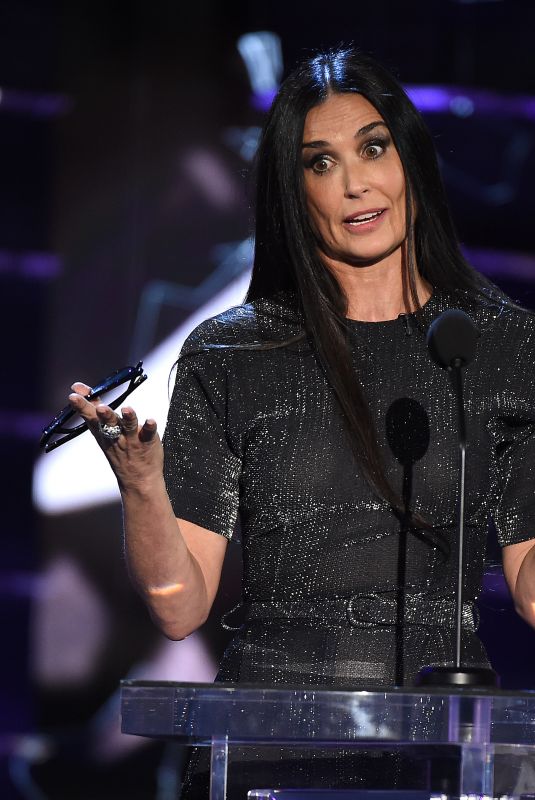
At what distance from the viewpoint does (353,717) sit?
3.65 feet

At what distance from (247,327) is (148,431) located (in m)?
0.50

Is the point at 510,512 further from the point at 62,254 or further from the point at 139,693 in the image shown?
the point at 62,254

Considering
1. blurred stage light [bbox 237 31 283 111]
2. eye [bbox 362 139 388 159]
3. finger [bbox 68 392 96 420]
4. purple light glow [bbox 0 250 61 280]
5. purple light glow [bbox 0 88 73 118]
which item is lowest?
finger [bbox 68 392 96 420]

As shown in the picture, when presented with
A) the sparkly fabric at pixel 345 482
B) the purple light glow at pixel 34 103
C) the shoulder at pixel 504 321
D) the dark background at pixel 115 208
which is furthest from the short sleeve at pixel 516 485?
the purple light glow at pixel 34 103

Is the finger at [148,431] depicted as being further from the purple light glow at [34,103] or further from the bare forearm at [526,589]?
the purple light glow at [34,103]

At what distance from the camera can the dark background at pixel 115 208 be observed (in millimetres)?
3475

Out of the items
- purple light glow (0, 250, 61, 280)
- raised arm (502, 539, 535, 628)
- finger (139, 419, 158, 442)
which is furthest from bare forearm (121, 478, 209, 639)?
purple light glow (0, 250, 61, 280)

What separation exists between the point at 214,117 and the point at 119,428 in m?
2.41

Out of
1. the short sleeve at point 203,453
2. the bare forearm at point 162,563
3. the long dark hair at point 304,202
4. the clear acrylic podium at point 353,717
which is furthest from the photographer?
the long dark hair at point 304,202

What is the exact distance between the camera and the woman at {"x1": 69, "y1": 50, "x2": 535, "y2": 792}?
1586 millimetres

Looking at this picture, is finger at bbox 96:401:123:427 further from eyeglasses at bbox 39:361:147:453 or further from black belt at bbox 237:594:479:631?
black belt at bbox 237:594:479:631

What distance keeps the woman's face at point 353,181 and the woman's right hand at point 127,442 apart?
530 mm

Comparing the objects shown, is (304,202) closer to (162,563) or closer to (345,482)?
(345,482)

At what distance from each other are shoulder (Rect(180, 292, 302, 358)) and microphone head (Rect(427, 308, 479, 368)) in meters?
0.41
